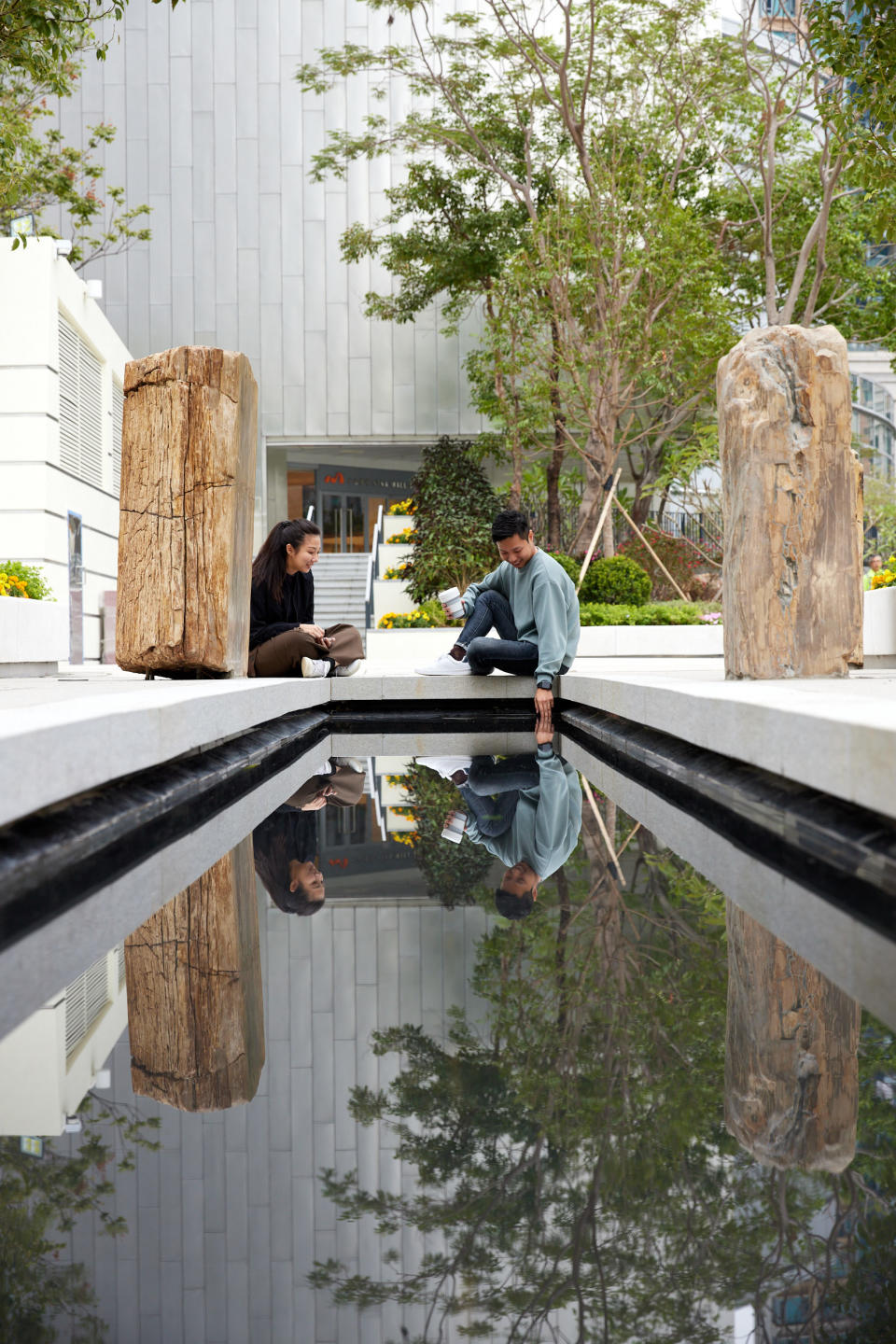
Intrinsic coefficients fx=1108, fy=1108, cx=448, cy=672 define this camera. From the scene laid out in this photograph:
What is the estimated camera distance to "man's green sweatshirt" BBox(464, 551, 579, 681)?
19.0 ft

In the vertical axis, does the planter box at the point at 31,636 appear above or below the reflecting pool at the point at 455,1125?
above

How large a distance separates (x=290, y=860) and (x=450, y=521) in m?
17.2

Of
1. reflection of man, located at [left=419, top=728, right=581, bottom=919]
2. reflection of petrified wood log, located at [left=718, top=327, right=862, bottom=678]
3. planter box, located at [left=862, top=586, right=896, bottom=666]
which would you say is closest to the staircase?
planter box, located at [left=862, top=586, right=896, bottom=666]

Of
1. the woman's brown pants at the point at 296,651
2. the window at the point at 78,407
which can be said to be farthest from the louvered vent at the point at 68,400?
the woman's brown pants at the point at 296,651

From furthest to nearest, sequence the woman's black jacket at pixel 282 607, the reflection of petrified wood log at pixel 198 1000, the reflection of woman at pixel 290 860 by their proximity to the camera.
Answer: the woman's black jacket at pixel 282 607 < the reflection of woman at pixel 290 860 < the reflection of petrified wood log at pixel 198 1000

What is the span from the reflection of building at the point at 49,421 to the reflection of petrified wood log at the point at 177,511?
24.5 feet

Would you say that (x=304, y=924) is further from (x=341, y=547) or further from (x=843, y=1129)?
(x=341, y=547)

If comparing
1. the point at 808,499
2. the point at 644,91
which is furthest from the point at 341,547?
the point at 808,499

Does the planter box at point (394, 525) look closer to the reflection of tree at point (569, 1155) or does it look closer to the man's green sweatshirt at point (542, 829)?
the man's green sweatshirt at point (542, 829)

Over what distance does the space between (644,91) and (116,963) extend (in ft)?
54.9

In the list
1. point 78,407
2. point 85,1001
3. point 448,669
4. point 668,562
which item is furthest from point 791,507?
point 668,562

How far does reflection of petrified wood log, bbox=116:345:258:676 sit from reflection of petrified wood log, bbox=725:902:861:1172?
12.8 feet

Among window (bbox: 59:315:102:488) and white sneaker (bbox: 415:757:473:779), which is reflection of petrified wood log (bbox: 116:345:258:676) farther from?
window (bbox: 59:315:102:488)

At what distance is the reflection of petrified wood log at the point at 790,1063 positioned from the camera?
3.56 ft
